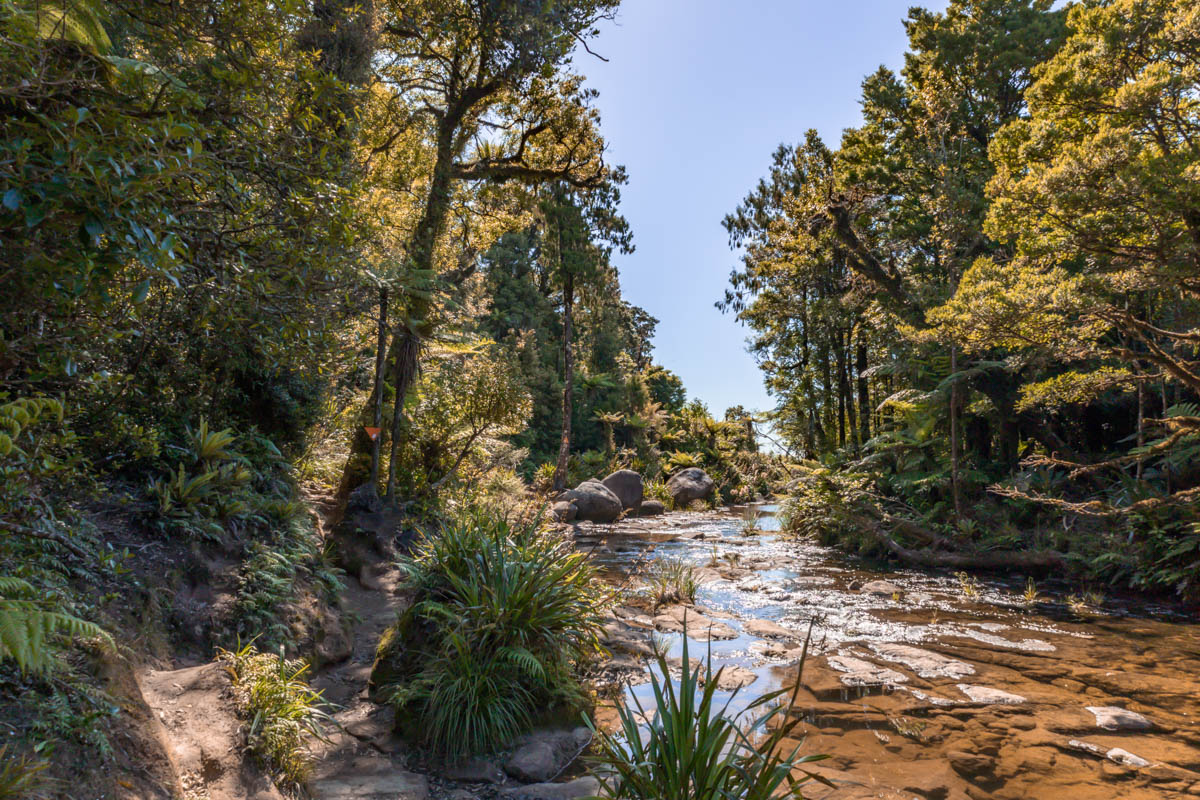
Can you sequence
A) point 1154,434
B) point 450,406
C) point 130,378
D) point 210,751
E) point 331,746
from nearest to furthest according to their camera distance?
point 210,751 < point 331,746 < point 130,378 < point 1154,434 < point 450,406

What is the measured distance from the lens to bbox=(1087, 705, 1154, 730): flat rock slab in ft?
14.6

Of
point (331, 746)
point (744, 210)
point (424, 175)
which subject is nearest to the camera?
point (331, 746)

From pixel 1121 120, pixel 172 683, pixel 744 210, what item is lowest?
pixel 172 683

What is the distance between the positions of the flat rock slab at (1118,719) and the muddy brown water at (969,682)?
15mm

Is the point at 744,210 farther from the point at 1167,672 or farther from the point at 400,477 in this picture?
the point at 1167,672

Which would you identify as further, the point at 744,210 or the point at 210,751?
the point at 744,210

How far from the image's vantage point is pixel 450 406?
35.1 feet

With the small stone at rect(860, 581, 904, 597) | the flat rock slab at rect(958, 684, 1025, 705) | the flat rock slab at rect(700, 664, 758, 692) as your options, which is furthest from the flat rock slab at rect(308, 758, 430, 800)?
the small stone at rect(860, 581, 904, 597)

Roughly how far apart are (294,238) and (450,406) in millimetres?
7519

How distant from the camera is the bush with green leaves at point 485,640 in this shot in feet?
12.3

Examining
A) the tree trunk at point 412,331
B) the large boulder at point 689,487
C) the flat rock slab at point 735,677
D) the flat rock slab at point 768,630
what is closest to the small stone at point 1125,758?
the flat rock slab at point 735,677

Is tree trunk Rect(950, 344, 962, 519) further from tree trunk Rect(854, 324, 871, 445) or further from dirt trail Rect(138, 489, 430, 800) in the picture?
dirt trail Rect(138, 489, 430, 800)

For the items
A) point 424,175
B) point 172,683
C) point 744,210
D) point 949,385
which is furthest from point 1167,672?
point 744,210

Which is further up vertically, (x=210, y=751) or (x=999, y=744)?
(x=210, y=751)
